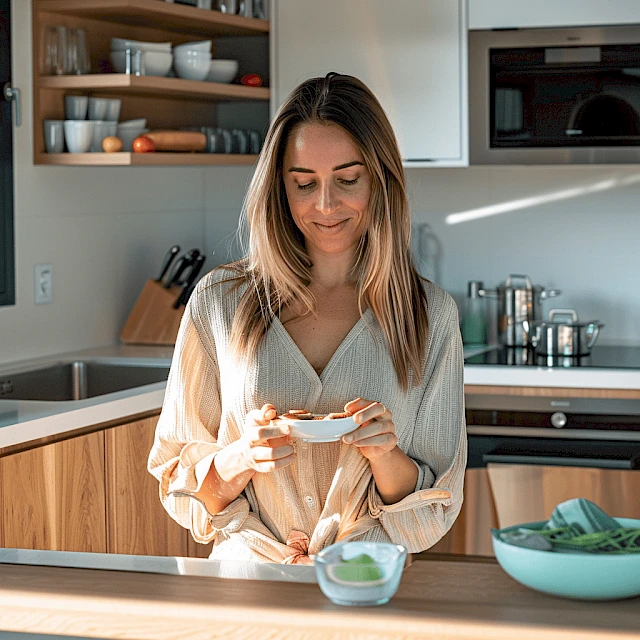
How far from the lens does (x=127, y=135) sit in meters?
3.40

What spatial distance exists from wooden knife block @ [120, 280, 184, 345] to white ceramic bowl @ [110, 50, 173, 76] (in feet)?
2.54

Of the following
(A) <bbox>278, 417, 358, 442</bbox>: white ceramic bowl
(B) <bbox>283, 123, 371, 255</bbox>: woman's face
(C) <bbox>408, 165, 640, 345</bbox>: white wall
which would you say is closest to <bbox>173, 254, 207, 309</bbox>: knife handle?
(C) <bbox>408, 165, 640, 345</bbox>: white wall

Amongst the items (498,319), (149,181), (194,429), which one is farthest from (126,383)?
(194,429)

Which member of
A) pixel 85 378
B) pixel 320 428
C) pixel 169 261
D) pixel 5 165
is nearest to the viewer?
pixel 320 428

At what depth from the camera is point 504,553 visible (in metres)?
1.31

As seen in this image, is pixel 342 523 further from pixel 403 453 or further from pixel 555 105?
pixel 555 105

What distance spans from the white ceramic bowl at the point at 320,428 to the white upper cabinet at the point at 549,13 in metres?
A: 2.25

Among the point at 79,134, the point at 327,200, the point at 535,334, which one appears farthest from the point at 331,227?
the point at 535,334

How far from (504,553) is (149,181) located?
9.49 ft

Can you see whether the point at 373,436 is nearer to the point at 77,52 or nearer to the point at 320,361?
the point at 320,361

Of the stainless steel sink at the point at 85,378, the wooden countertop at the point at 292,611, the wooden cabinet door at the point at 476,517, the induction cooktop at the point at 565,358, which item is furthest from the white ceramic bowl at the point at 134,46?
the wooden countertop at the point at 292,611

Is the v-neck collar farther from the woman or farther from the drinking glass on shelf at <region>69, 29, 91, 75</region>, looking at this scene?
the drinking glass on shelf at <region>69, 29, 91, 75</region>

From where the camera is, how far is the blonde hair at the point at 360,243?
1.87 m

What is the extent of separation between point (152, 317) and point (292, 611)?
262 centimetres
